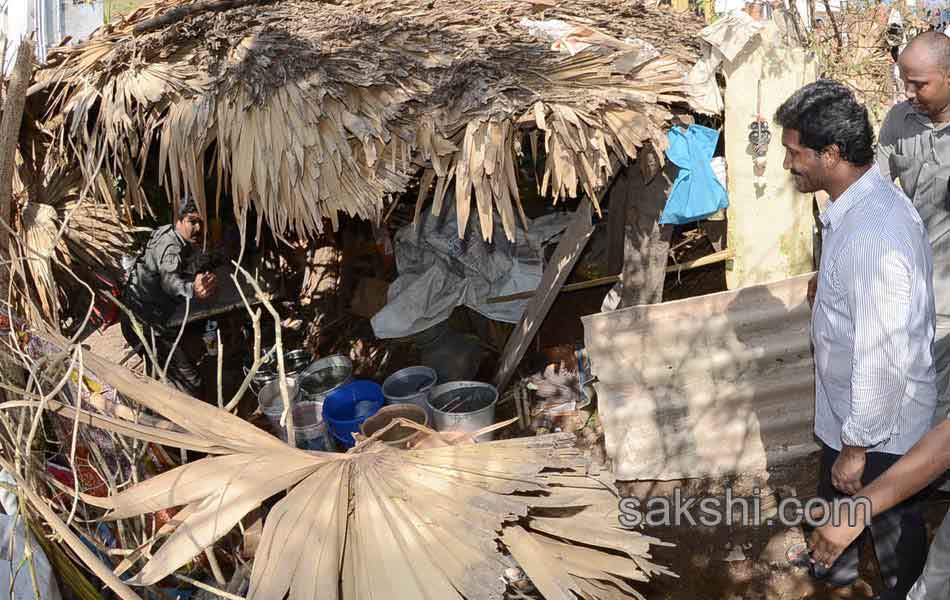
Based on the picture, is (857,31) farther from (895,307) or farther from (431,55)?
(895,307)

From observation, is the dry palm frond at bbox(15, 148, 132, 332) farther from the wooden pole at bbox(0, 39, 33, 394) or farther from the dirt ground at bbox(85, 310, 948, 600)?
the dirt ground at bbox(85, 310, 948, 600)

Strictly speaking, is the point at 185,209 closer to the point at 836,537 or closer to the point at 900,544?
the point at 836,537

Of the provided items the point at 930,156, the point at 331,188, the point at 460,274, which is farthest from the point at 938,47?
the point at 460,274

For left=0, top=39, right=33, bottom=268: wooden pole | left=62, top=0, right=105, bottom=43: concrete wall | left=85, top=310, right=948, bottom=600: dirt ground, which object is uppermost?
left=62, top=0, right=105, bottom=43: concrete wall

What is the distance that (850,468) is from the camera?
8.11ft

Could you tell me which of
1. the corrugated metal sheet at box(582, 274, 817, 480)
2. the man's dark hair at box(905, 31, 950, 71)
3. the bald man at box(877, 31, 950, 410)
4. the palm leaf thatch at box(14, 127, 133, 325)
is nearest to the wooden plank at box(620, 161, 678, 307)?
the corrugated metal sheet at box(582, 274, 817, 480)

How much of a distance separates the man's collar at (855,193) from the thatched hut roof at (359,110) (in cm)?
126

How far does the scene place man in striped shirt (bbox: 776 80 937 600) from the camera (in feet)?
7.35

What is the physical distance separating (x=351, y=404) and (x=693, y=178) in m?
2.81

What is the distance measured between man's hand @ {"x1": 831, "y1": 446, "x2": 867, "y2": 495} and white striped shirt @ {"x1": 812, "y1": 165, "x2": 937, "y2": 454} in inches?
1.8

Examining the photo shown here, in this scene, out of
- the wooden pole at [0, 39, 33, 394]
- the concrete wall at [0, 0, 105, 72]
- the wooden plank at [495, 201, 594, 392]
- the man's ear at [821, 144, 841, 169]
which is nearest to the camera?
the man's ear at [821, 144, 841, 169]

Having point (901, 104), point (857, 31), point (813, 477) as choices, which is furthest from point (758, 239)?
point (857, 31)

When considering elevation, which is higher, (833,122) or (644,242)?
(833,122)

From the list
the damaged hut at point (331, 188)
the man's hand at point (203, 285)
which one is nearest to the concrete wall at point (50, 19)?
the damaged hut at point (331, 188)
